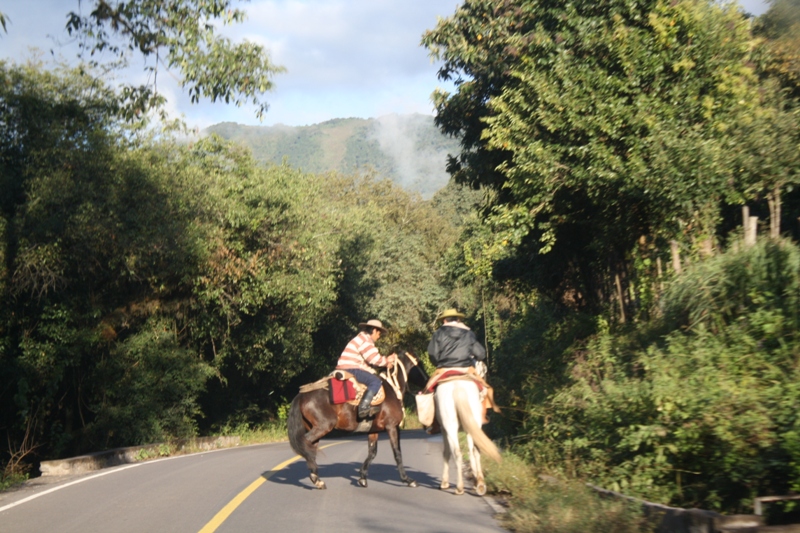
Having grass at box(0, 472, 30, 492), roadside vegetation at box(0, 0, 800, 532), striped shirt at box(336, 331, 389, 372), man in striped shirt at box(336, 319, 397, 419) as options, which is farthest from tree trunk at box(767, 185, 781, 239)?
grass at box(0, 472, 30, 492)

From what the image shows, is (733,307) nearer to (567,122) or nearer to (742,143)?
(742,143)

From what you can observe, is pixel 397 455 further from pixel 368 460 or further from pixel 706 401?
pixel 706 401

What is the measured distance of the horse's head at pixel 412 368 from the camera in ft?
45.0

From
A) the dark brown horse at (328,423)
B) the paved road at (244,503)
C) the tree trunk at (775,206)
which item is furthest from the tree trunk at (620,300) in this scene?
the dark brown horse at (328,423)

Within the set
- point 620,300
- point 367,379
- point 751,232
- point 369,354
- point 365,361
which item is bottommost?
point 367,379

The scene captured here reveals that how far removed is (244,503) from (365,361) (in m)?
2.99

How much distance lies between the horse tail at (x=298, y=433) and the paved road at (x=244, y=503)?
550 mm

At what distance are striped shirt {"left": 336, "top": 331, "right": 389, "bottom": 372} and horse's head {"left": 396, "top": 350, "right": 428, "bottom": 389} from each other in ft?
3.45

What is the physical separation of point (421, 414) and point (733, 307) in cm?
443

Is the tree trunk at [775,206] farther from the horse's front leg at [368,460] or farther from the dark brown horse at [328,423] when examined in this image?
the horse's front leg at [368,460]

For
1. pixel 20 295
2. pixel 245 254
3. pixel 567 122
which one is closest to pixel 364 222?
pixel 245 254

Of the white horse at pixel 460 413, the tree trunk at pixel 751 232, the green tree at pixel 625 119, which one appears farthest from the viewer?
the green tree at pixel 625 119

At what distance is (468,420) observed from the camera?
10.9 metres

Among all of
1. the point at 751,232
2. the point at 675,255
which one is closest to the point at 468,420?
the point at 751,232
